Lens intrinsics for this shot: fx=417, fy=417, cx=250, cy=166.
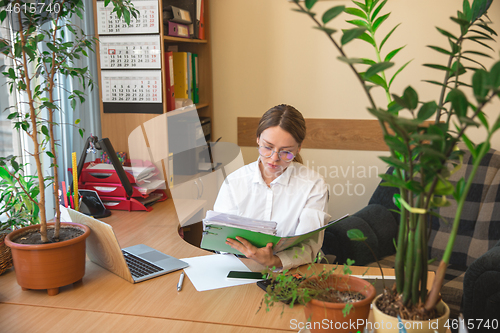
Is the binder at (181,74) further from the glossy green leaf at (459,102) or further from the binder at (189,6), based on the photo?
the glossy green leaf at (459,102)

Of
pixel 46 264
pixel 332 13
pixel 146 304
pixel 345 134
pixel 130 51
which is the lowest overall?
pixel 146 304

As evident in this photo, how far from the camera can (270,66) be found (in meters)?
2.88

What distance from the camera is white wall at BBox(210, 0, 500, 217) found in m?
2.66

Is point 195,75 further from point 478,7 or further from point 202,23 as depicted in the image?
point 478,7

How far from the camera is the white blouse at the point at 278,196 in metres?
1.66

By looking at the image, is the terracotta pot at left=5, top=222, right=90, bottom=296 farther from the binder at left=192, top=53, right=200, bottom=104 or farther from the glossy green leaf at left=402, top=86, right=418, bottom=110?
the binder at left=192, top=53, right=200, bottom=104

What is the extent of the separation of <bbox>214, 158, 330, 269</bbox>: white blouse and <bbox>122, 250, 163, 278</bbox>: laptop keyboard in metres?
0.38

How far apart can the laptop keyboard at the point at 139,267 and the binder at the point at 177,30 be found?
144cm

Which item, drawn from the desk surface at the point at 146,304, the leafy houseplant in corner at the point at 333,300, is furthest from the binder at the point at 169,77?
the leafy houseplant in corner at the point at 333,300

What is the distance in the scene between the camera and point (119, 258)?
52.6 inches

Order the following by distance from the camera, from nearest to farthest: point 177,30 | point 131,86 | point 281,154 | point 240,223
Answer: point 240,223 < point 281,154 < point 131,86 < point 177,30

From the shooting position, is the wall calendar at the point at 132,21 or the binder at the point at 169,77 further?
the binder at the point at 169,77

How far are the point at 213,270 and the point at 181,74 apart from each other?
5.13 feet

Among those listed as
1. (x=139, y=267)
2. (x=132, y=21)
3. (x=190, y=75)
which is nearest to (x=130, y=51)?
(x=132, y=21)
